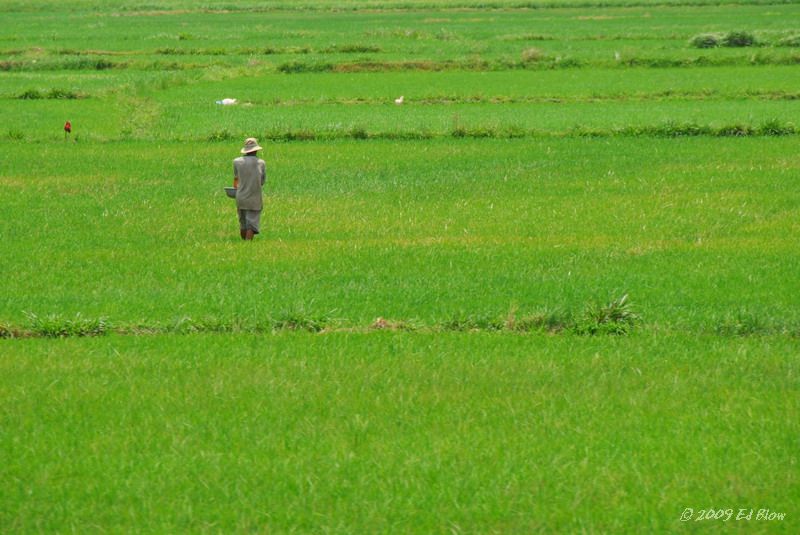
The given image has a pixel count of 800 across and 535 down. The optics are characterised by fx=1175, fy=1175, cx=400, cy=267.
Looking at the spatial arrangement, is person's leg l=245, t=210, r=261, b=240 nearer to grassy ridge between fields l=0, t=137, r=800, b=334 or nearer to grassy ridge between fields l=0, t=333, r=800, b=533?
grassy ridge between fields l=0, t=137, r=800, b=334

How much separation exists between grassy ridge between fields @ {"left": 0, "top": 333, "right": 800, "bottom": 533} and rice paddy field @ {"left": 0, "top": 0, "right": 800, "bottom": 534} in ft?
0.09

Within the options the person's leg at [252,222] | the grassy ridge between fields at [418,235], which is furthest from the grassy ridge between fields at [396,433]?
the person's leg at [252,222]

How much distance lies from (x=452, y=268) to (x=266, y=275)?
221cm

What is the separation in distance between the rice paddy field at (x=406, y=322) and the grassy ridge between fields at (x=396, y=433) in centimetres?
3

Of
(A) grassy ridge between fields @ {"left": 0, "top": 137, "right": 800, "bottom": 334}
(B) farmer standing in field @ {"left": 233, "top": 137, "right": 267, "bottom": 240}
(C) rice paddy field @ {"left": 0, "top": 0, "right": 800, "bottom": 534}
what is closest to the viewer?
(C) rice paddy field @ {"left": 0, "top": 0, "right": 800, "bottom": 534}

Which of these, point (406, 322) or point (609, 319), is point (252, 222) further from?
point (609, 319)

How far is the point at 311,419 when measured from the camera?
845cm

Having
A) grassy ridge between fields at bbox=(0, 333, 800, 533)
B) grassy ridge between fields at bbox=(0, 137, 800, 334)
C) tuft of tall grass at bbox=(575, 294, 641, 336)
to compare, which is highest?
grassy ridge between fields at bbox=(0, 333, 800, 533)

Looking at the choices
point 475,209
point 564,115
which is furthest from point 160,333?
point 564,115

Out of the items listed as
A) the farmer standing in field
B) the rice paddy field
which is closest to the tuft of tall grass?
the rice paddy field

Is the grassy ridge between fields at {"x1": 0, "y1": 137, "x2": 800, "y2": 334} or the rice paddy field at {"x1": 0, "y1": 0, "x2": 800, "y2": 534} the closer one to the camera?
the rice paddy field at {"x1": 0, "y1": 0, "x2": 800, "y2": 534}

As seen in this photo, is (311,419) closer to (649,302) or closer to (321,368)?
(321,368)

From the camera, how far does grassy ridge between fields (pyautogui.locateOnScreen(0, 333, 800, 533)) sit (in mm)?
6867

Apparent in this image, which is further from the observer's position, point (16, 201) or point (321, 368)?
point (16, 201)
